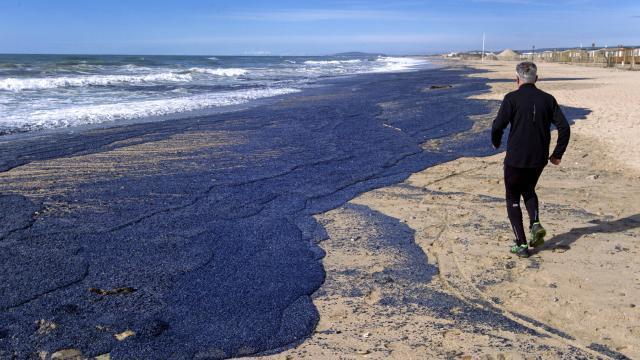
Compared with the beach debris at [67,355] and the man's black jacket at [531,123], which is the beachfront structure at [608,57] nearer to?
the man's black jacket at [531,123]

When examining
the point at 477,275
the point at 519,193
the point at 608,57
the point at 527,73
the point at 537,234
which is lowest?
the point at 477,275

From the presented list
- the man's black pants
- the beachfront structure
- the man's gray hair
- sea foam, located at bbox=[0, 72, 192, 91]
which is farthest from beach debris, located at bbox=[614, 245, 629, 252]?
the beachfront structure

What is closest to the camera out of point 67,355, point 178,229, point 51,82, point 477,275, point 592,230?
point 67,355

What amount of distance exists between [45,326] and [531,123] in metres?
3.92

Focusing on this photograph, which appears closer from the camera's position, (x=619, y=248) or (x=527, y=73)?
(x=527, y=73)

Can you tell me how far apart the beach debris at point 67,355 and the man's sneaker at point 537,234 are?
3676 mm

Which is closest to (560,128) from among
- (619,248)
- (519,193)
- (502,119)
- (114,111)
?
(502,119)

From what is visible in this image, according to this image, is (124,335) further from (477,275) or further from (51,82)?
(51,82)

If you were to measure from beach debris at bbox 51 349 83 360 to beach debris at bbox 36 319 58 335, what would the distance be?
11.4 inches

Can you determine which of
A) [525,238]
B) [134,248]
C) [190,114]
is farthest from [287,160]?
[190,114]

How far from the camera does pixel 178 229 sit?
5473mm

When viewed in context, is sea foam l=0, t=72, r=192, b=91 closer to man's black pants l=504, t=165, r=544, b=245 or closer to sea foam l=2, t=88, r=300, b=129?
sea foam l=2, t=88, r=300, b=129

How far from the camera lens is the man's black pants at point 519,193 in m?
4.61

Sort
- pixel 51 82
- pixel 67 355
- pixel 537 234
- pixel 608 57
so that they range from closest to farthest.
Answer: pixel 67 355
pixel 537 234
pixel 51 82
pixel 608 57
